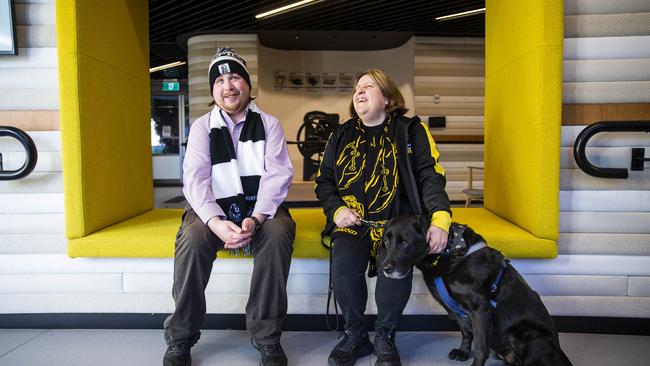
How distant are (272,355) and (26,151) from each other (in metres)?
1.50

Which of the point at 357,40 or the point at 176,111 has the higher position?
the point at 357,40

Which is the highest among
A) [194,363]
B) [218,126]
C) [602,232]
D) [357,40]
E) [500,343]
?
[357,40]

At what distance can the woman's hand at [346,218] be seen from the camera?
178 centimetres

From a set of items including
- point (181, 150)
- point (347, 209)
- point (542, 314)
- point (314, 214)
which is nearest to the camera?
point (542, 314)

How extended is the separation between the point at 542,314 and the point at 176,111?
40.2 ft

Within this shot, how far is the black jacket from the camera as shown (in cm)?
181

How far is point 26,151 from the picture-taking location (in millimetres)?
2125

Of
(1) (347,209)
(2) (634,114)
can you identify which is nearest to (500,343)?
(1) (347,209)

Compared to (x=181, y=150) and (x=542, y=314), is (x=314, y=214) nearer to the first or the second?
(x=542, y=314)

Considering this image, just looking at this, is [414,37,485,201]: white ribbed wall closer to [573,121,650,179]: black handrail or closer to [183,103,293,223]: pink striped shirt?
[573,121,650,179]: black handrail

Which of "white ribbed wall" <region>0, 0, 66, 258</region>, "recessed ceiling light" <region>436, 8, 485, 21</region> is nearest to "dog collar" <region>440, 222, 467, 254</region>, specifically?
"white ribbed wall" <region>0, 0, 66, 258</region>

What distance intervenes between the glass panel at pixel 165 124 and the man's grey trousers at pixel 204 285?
37.8 feet

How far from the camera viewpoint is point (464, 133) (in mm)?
8070

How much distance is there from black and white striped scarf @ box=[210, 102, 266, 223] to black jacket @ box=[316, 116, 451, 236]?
300mm
